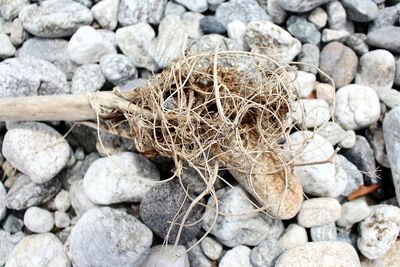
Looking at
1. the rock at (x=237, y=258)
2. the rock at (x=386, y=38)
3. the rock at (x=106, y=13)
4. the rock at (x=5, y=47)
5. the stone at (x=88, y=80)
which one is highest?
the rock at (x=106, y=13)

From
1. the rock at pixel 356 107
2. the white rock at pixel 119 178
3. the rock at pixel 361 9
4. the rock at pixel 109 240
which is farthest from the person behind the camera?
the rock at pixel 361 9

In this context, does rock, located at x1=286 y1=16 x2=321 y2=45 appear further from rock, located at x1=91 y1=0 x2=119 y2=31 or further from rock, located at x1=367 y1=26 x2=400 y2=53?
rock, located at x1=91 y1=0 x2=119 y2=31

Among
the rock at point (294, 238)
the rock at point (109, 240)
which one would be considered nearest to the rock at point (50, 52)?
the rock at point (109, 240)

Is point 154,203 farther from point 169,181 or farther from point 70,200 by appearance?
point 70,200

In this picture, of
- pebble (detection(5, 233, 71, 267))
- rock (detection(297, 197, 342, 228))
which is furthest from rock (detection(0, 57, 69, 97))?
rock (detection(297, 197, 342, 228))

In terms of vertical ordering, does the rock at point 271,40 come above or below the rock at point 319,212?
above

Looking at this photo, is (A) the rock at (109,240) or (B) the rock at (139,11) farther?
(B) the rock at (139,11)

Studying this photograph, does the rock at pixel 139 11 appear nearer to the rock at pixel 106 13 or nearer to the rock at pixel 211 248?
the rock at pixel 106 13

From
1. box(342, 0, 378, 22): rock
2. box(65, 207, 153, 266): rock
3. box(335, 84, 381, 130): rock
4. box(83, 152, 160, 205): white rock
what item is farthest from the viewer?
box(342, 0, 378, 22): rock
